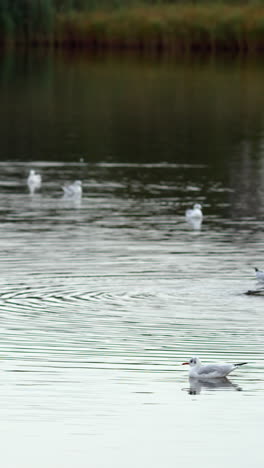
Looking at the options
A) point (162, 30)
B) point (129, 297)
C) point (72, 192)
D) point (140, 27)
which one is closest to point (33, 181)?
point (72, 192)

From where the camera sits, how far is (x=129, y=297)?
18.3 m

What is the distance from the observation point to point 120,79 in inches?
2430

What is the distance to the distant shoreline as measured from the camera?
242 ft

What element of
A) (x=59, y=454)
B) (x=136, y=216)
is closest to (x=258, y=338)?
(x=59, y=454)

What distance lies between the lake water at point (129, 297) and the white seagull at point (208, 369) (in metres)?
0.14

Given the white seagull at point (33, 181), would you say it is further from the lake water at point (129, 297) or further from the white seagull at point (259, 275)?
the white seagull at point (259, 275)

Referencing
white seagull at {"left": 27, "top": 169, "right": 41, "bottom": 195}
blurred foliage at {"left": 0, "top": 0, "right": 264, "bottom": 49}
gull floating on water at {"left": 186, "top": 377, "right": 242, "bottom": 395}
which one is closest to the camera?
gull floating on water at {"left": 186, "top": 377, "right": 242, "bottom": 395}

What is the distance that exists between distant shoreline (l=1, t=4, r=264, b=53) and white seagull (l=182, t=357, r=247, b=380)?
59954mm

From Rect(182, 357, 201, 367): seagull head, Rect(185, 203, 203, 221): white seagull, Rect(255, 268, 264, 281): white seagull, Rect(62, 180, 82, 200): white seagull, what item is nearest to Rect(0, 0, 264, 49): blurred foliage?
Rect(62, 180, 82, 200): white seagull

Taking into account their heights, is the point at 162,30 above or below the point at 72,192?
above

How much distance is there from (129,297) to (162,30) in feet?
185

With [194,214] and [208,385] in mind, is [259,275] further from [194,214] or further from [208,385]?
[194,214]

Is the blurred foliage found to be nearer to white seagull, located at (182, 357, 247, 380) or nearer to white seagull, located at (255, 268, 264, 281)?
white seagull, located at (255, 268, 264, 281)

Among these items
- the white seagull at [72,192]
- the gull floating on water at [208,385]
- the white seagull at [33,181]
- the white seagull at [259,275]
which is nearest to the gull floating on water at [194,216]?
the white seagull at [72,192]
